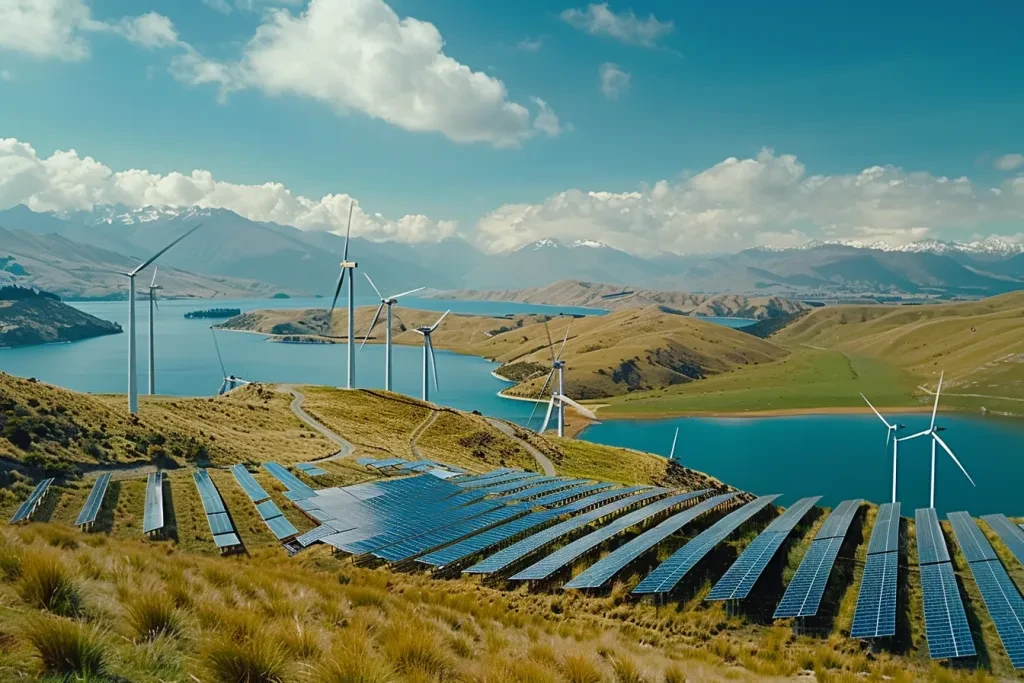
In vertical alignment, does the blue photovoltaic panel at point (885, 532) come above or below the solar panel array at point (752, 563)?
below

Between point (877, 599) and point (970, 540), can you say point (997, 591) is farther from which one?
point (970, 540)

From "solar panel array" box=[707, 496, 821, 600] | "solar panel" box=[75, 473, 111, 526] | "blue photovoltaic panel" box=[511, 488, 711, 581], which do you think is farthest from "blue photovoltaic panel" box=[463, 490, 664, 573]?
"solar panel" box=[75, 473, 111, 526]

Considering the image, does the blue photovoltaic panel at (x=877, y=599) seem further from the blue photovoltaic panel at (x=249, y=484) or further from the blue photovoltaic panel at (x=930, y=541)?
the blue photovoltaic panel at (x=249, y=484)

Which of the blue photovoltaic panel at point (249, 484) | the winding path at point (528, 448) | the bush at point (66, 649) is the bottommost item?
the winding path at point (528, 448)

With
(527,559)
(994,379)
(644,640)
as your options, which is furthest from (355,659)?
(994,379)

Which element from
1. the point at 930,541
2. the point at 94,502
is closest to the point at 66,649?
the point at 94,502

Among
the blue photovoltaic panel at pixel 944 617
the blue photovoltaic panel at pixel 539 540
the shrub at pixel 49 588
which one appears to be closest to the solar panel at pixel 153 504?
the blue photovoltaic panel at pixel 539 540

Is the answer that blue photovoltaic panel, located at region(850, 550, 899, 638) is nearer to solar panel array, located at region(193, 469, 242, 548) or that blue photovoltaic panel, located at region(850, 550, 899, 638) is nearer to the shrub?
the shrub
